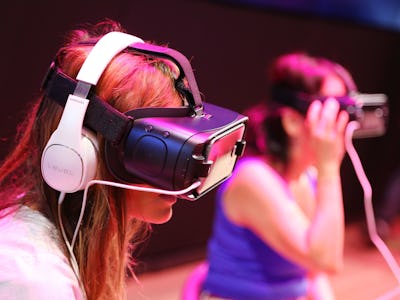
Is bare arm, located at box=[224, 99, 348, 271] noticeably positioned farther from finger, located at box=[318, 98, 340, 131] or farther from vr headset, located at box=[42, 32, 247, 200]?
vr headset, located at box=[42, 32, 247, 200]

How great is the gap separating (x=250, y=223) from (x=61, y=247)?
0.75 metres

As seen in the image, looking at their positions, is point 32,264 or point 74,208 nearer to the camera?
point 32,264

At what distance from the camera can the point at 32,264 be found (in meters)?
0.80

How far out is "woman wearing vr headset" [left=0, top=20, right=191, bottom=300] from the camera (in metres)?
0.80

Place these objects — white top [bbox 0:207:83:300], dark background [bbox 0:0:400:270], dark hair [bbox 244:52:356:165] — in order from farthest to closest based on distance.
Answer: dark background [bbox 0:0:400:270]
dark hair [bbox 244:52:356:165]
white top [bbox 0:207:83:300]

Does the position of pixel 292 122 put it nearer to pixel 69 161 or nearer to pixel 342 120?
pixel 342 120

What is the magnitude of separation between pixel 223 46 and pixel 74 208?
6.84ft

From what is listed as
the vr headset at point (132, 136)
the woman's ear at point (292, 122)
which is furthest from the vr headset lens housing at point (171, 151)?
the woman's ear at point (292, 122)

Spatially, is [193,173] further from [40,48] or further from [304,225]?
[40,48]

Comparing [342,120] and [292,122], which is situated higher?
[342,120]

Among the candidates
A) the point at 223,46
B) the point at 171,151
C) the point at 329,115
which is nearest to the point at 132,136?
the point at 171,151

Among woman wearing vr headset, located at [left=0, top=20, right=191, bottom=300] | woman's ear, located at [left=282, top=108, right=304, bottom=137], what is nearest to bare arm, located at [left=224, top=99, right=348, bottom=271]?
woman's ear, located at [left=282, top=108, right=304, bottom=137]

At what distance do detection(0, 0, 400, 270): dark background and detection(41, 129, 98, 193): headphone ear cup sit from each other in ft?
2.44

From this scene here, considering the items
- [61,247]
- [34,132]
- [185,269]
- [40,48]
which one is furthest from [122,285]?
[185,269]
